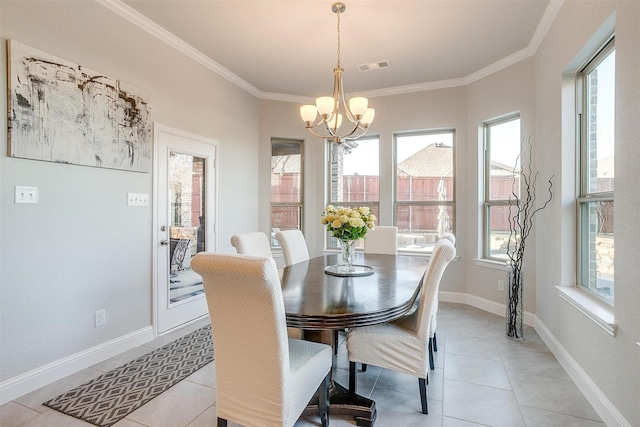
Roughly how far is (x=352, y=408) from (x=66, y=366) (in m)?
2.08

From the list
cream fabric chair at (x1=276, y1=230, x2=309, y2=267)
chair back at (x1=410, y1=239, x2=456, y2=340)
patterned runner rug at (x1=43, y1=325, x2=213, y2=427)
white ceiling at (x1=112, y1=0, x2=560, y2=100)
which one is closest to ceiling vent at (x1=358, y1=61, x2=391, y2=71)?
white ceiling at (x1=112, y1=0, x2=560, y2=100)

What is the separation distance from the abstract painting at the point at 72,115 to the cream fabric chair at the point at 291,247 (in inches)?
55.2

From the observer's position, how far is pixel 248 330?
4.66ft

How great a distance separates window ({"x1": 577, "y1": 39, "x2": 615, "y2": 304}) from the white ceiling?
0.79 metres

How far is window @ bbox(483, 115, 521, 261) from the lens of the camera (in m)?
3.83

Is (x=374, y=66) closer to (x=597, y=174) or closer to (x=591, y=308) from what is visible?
(x=597, y=174)

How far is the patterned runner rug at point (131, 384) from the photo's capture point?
202 cm

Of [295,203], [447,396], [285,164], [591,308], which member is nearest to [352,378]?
[447,396]

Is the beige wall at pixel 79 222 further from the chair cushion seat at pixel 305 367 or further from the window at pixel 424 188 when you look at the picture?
the window at pixel 424 188

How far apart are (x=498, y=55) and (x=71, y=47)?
3.96 meters

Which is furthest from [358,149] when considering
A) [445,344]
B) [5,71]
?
[5,71]

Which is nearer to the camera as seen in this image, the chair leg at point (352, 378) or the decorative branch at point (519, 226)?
the chair leg at point (352, 378)

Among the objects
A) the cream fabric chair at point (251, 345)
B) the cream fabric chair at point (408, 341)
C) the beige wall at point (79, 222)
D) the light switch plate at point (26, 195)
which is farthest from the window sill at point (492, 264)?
the light switch plate at point (26, 195)

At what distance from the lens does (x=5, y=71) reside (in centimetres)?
211
